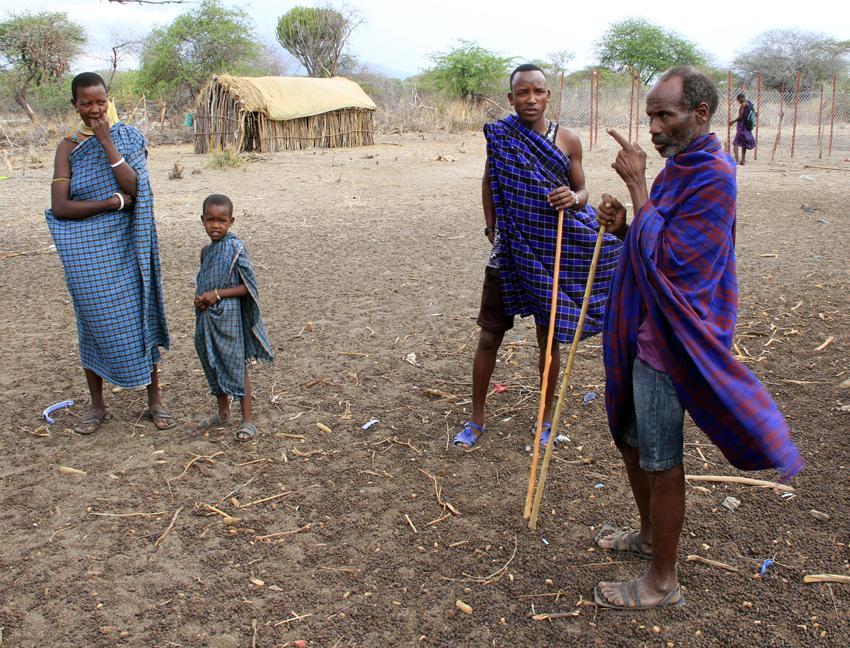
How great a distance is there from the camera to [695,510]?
120 inches

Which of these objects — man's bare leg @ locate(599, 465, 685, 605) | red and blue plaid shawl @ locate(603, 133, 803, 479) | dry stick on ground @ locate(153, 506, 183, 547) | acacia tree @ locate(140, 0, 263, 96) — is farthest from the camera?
acacia tree @ locate(140, 0, 263, 96)

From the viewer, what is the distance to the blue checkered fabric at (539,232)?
3.34m

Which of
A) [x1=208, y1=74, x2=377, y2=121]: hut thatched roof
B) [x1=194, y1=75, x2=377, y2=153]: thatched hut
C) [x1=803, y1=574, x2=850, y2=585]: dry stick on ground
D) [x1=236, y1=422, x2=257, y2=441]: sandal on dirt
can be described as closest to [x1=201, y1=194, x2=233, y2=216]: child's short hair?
[x1=236, y1=422, x2=257, y2=441]: sandal on dirt

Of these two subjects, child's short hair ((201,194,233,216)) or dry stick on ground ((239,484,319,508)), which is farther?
child's short hair ((201,194,233,216))

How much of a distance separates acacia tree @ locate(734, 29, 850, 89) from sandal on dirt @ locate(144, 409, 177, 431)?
34.3 metres

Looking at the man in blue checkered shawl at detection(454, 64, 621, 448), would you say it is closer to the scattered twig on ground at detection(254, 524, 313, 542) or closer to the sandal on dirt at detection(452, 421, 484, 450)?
the sandal on dirt at detection(452, 421, 484, 450)

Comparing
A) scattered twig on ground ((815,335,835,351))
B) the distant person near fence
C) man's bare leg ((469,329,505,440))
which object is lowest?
scattered twig on ground ((815,335,835,351))

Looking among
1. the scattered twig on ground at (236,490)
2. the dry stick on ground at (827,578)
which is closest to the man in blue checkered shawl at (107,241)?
the scattered twig on ground at (236,490)

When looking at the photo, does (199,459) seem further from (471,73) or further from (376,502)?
(471,73)

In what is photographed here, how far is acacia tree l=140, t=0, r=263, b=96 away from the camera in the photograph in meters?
32.4

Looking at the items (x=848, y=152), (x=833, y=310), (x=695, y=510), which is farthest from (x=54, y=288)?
(x=848, y=152)

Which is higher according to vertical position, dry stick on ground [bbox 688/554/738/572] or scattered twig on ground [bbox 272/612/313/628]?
dry stick on ground [bbox 688/554/738/572]

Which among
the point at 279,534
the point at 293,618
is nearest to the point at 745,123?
the point at 279,534

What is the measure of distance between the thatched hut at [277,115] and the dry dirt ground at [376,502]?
1536 centimetres
